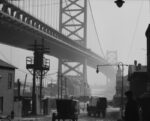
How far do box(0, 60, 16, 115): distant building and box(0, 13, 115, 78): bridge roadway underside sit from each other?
29.1 ft

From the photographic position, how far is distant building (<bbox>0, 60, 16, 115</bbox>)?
4062cm

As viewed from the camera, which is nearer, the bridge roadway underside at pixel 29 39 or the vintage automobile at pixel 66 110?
the vintage automobile at pixel 66 110

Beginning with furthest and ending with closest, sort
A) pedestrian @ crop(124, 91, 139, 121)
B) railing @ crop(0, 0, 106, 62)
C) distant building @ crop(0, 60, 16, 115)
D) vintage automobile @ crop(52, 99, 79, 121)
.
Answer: railing @ crop(0, 0, 106, 62) < distant building @ crop(0, 60, 16, 115) < vintage automobile @ crop(52, 99, 79, 121) < pedestrian @ crop(124, 91, 139, 121)

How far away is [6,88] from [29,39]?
3365 cm

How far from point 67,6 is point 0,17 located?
226 ft

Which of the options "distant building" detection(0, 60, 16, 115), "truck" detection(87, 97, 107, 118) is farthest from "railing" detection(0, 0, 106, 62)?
"truck" detection(87, 97, 107, 118)

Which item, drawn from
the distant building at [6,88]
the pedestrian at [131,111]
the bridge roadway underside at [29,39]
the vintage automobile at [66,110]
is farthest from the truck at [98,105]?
the pedestrian at [131,111]

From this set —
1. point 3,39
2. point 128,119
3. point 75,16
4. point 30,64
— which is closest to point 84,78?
point 75,16

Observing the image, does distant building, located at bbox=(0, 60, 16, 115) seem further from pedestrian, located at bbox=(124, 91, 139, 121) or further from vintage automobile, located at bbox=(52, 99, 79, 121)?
pedestrian, located at bbox=(124, 91, 139, 121)

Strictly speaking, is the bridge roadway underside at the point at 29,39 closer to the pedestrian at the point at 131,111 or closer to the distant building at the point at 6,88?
the distant building at the point at 6,88

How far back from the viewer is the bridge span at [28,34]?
198ft

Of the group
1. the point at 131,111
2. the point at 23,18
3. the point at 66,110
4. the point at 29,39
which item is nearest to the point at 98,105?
the point at 66,110

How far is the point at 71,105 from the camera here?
29500 millimetres

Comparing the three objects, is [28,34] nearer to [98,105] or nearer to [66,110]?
[98,105]
